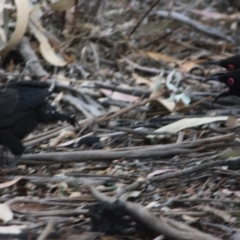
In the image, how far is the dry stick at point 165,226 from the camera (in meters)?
3.93

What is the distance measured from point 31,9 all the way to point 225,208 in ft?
10.4

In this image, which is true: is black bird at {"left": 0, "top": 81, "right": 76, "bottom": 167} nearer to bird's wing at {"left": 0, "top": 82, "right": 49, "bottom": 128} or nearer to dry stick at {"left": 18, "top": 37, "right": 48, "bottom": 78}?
bird's wing at {"left": 0, "top": 82, "right": 49, "bottom": 128}

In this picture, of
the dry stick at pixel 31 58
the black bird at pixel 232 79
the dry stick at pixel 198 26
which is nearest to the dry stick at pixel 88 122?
the black bird at pixel 232 79

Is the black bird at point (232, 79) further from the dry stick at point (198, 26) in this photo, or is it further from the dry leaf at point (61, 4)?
the dry stick at point (198, 26)

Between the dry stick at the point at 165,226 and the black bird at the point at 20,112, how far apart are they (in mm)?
1753

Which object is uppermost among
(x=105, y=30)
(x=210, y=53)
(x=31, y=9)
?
(x=31, y=9)

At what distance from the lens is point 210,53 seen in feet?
28.1

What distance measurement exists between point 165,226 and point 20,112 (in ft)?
6.86

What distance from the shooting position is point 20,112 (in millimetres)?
5801

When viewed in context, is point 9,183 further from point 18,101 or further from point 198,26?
point 198,26

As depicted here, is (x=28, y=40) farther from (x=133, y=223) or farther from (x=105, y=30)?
(x=133, y=223)

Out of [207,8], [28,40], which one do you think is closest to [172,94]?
[28,40]

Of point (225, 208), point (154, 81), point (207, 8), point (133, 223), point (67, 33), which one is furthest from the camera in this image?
point (207, 8)

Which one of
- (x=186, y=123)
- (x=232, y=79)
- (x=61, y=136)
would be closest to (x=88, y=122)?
(x=61, y=136)
